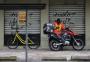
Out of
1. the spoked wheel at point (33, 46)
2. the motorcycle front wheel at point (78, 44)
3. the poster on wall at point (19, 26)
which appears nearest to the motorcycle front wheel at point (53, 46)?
the motorcycle front wheel at point (78, 44)

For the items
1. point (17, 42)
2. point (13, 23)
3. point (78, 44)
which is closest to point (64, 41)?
point (78, 44)

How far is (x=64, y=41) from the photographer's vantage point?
19.4 m

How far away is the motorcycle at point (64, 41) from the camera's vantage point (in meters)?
19.3

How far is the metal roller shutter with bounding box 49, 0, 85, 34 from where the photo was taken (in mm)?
20266

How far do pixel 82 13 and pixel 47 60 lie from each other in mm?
6003

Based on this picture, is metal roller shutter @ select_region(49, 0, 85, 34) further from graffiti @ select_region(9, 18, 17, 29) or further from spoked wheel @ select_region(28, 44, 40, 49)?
graffiti @ select_region(9, 18, 17, 29)

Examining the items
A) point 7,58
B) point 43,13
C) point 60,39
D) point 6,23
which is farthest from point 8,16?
point 7,58

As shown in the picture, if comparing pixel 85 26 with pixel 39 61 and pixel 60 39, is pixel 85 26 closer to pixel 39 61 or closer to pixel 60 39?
pixel 60 39

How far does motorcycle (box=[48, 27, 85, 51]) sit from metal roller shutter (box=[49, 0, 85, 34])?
993 mm

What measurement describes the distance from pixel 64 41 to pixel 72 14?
1755 millimetres

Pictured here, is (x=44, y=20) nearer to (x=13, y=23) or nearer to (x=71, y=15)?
(x=71, y=15)

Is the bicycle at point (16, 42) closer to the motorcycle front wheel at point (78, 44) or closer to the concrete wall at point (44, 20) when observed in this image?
the concrete wall at point (44, 20)

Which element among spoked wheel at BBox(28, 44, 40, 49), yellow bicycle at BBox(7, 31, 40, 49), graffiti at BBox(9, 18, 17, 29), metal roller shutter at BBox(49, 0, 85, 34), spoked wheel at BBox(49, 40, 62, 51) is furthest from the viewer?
graffiti at BBox(9, 18, 17, 29)

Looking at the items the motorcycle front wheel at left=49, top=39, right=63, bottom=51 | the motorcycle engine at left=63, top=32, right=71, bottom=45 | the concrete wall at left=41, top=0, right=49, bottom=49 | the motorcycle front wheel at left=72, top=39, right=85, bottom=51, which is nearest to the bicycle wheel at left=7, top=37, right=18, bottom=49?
the concrete wall at left=41, top=0, right=49, bottom=49
